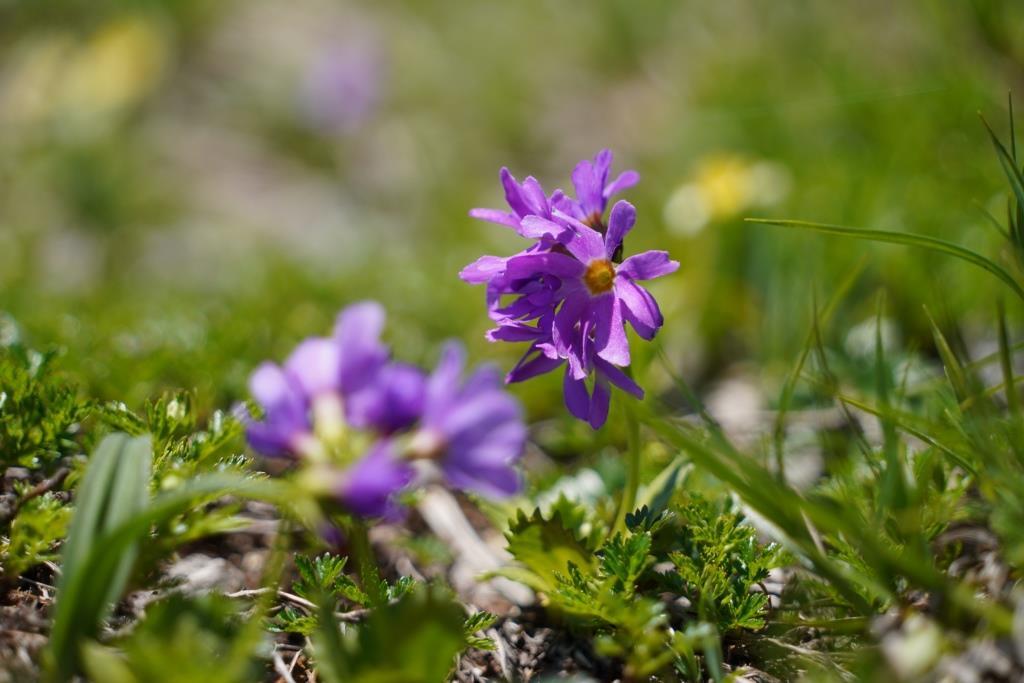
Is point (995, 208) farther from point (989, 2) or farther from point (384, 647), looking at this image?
point (384, 647)

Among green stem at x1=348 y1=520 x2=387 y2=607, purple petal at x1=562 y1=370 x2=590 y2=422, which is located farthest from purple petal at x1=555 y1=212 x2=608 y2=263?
green stem at x1=348 y1=520 x2=387 y2=607

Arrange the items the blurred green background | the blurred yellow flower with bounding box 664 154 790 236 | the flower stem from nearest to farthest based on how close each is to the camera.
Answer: the flower stem
the blurred green background
the blurred yellow flower with bounding box 664 154 790 236

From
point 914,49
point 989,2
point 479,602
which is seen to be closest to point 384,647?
point 479,602

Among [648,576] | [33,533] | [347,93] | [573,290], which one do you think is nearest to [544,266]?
[573,290]

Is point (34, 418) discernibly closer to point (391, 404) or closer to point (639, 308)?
point (391, 404)

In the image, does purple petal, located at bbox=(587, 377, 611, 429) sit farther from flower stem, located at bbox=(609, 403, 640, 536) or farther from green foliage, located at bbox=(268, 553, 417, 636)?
green foliage, located at bbox=(268, 553, 417, 636)

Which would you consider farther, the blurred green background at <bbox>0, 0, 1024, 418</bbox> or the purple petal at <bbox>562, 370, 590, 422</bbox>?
the blurred green background at <bbox>0, 0, 1024, 418</bbox>

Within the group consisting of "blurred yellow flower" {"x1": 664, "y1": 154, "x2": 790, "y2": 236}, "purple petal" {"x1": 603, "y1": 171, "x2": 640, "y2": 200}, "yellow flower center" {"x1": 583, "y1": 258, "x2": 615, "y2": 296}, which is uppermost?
"blurred yellow flower" {"x1": 664, "y1": 154, "x2": 790, "y2": 236}
